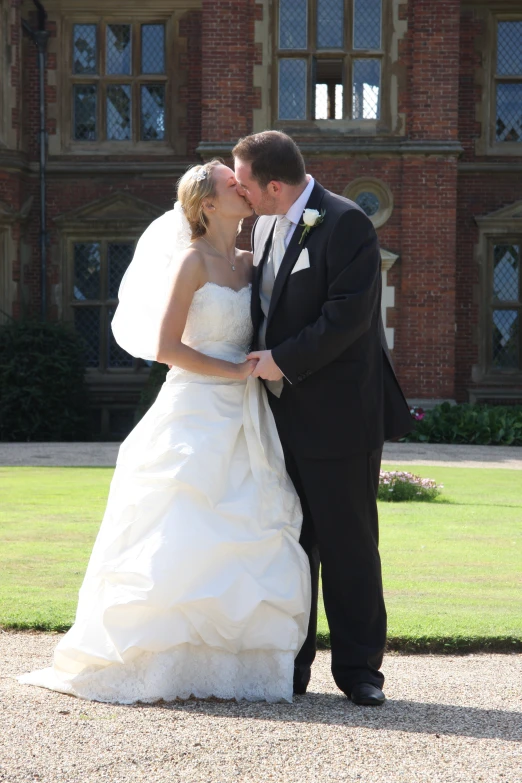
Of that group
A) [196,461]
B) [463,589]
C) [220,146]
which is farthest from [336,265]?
[220,146]

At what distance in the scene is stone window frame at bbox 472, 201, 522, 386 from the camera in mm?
17359

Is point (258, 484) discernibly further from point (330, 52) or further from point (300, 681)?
point (330, 52)

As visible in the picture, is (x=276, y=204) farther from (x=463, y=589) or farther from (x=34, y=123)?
(x=34, y=123)

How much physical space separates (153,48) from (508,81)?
549cm

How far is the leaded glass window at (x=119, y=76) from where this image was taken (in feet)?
57.7

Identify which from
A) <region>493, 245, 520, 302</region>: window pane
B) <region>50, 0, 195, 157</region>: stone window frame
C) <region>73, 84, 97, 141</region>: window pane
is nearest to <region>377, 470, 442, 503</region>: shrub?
<region>493, 245, 520, 302</region>: window pane

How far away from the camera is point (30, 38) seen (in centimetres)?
1753

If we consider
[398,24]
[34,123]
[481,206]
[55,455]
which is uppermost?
[398,24]

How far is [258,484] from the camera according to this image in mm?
4234

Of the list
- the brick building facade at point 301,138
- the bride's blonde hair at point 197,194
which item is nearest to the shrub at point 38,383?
the brick building facade at point 301,138

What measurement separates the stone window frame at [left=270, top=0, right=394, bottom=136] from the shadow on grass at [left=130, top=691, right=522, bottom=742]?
13.0m

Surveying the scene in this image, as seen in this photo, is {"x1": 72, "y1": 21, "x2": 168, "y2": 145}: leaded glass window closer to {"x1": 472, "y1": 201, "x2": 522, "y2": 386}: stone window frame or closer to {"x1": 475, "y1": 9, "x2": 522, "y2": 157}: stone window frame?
{"x1": 475, "y1": 9, "x2": 522, "y2": 157}: stone window frame

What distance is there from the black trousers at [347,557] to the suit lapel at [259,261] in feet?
1.94

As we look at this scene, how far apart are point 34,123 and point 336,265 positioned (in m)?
14.6
